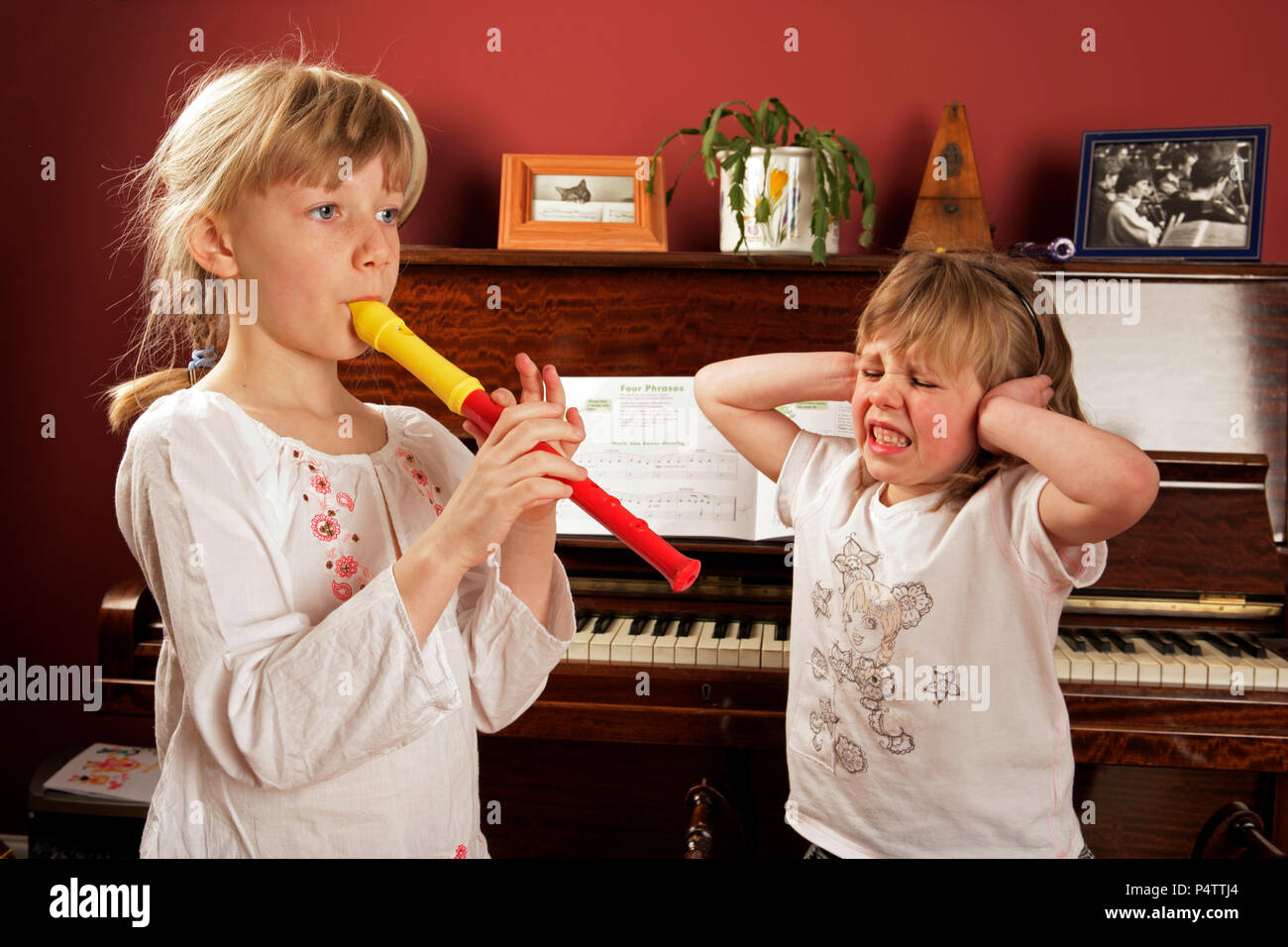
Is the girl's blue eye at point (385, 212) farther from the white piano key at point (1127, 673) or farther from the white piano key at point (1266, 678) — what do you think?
the white piano key at point (1266, 678)

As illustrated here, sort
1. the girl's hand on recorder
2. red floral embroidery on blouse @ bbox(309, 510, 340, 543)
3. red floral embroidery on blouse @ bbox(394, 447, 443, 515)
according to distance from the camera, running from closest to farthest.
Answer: the girl's hand on recorder
red floral embroidery on blouse @ bbox(309, 510, 340, 543)
red floral embroidery on blouse @ bbox(394, 447, 443, 515)

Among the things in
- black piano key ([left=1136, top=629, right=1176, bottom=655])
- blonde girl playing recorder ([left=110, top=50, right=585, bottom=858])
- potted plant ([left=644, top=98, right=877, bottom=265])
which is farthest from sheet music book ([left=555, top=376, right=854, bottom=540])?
blonde girl playing recorder ([left=110, top=50, right=585, bottom=858])

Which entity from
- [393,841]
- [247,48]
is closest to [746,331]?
[393,841]

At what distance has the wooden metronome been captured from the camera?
2.12m

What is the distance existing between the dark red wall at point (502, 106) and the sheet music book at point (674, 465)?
726 mm

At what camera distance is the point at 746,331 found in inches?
75.3

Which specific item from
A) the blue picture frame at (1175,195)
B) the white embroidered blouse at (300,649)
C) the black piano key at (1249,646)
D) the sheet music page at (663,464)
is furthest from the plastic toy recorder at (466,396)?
the blue picture frame at (1175,195)

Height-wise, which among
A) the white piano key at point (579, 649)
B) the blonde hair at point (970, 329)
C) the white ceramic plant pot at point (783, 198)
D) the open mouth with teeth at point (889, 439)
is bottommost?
the white piano key at point (579, 649)

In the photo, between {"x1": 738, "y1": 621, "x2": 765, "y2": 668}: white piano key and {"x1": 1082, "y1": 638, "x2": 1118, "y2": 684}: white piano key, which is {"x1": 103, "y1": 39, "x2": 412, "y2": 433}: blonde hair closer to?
{"x1": 738, "y1": 621, "x2": 765, "y2": 668}: white piano key

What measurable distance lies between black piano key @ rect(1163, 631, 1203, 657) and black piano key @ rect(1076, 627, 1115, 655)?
107mm

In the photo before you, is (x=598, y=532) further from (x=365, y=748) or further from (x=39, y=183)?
(x=39, y=183)

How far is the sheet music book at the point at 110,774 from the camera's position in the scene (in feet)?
6.85

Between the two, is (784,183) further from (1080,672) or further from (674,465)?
(1080,672)

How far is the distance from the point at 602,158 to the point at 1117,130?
42.8 inches
